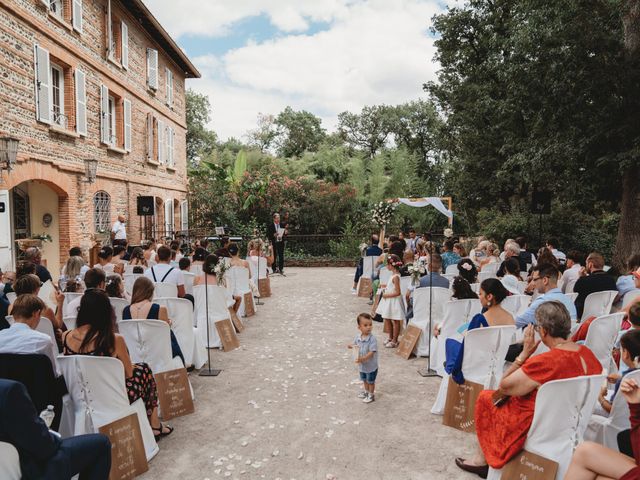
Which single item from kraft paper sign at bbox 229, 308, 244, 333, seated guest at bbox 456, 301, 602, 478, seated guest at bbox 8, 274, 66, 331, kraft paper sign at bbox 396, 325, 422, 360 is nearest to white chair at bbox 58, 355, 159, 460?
seated guest at bbox 8, 274, 66, 331

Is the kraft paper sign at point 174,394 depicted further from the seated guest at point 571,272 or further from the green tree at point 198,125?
the green tree at point 198,125

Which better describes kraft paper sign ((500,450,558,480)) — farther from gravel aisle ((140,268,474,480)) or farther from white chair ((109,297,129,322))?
white chair ((109,297,129,322))

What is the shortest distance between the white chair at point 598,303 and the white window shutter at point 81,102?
40.5ft

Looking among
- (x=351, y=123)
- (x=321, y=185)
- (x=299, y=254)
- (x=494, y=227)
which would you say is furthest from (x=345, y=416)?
(x=351, y=123)

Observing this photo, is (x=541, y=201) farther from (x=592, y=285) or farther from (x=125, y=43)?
(x=125, y=43)

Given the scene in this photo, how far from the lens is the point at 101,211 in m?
14.0

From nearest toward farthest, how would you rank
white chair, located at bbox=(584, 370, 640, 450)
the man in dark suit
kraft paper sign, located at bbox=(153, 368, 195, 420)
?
the man in dark suit
white chair, located at bbox=(584, 370, 640, 450)
kraft paper sign, located at bbox=(153, 368, 195, 420)

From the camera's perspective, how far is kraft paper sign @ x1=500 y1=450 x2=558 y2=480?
9.30 feet

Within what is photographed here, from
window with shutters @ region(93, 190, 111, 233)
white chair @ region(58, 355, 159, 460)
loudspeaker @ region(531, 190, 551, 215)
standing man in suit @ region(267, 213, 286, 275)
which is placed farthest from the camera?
standing man in suit @ region(267, 213, 286, 275)

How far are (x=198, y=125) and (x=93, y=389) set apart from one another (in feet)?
128

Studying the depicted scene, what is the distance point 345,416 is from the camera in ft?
14.6

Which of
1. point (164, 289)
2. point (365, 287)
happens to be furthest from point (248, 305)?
point (365, 287)

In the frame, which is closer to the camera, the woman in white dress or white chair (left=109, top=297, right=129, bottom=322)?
white chair (left=109, top=297, right=129, bottom=322)

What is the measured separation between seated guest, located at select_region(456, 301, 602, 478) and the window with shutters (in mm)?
13019
